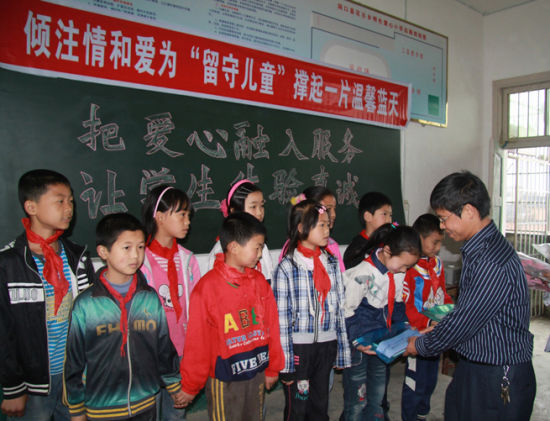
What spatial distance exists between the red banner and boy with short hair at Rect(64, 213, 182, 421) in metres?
1.06

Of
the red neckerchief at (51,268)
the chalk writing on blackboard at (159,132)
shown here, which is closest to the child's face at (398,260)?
the chalk writing on blackboard at (159,132)

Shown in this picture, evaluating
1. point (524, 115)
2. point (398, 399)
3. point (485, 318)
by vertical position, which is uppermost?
point (524, 115)

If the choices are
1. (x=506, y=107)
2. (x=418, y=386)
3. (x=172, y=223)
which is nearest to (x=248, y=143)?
(x=172, y=223)

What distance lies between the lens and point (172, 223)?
75.2 inches

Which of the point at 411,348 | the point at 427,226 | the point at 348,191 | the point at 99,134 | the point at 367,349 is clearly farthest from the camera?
the point at 348,191

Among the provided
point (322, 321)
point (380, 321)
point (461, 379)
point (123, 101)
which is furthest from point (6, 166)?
point (461, 379)

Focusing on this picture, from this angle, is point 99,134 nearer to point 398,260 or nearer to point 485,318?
point 398,260

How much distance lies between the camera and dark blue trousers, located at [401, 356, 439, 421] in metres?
2.27

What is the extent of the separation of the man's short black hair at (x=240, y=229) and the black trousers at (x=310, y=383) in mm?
609

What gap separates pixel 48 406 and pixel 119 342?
1.60 ft

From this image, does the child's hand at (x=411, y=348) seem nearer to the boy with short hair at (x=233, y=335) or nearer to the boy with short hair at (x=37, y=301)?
the boy with short hair at (x=233, y=335)

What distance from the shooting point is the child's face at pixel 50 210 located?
1661 mm

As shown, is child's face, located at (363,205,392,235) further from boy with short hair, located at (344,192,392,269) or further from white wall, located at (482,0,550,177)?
white wall, located at (482,0,550,177)

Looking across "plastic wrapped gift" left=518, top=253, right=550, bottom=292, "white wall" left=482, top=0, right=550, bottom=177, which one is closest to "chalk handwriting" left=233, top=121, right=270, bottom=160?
"plastic wrapped gift" left=518, top=253, right=550, bottom=292
